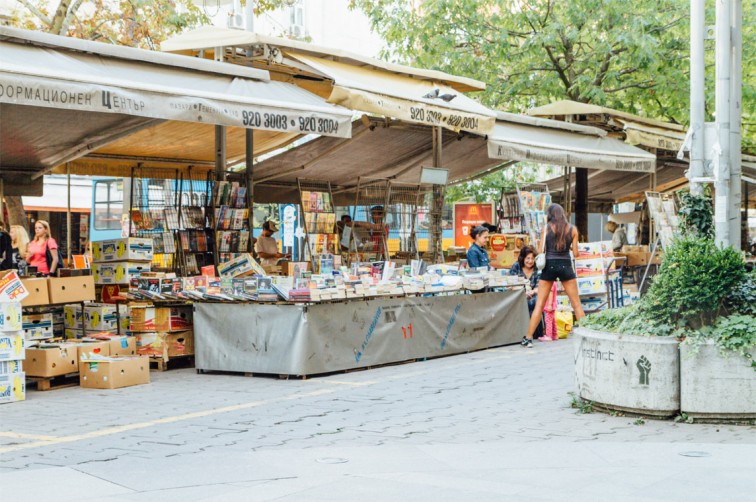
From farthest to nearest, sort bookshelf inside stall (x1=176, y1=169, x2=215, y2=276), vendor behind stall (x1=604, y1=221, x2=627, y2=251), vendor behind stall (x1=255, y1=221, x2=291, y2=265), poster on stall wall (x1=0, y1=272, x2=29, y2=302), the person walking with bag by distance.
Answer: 1. vendor behind stall (x1=604, y1=221, x2=627, y2=251)
2. vendor behind stall (x1=255, y1=221, x2=291, y2=265)
3. the person walking with bag
4. bookshelf inside stall (x1=176, y1=169, x2=215, y2=276)
5. poster on stall wall (x1=0, y1=272, x2=29, y2=302)

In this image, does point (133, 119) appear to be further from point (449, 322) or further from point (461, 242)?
point (461, 242)

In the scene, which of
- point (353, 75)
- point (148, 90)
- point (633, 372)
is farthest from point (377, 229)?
point (633, 372)

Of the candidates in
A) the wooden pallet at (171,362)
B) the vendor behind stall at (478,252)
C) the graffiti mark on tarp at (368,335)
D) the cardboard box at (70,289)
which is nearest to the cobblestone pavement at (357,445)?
the graffiti mark on tarp at (368,335)

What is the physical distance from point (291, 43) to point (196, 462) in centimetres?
710

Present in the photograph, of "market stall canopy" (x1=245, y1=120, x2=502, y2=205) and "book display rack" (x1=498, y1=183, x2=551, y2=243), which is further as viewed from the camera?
"book display rack" (x1=498, y1=183, x2=551, y2=243)

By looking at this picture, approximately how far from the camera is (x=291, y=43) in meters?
12.1

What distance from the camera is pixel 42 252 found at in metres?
15.3

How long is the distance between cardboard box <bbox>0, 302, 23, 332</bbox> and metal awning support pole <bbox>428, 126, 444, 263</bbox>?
7.43m

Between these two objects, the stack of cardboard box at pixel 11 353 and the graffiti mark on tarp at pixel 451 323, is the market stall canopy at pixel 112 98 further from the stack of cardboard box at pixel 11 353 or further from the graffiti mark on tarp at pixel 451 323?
the graffiti mark on tarp at pixel 451 323

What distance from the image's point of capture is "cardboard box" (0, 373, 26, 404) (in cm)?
881

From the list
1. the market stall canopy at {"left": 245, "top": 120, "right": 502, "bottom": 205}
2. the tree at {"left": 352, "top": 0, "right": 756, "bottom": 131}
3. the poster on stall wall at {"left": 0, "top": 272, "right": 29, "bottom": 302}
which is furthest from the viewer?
the tree at {"left": 352, "top": 0, "right": 756, "bottom": 131}

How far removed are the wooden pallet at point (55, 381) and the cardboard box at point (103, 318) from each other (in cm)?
96

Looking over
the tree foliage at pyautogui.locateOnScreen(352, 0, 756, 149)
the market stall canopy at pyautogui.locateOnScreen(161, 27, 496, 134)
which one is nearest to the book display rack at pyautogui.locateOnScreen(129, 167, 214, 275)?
the market stall canopy at pyautogui.locateOnScreen(161, 27, 496, 134)

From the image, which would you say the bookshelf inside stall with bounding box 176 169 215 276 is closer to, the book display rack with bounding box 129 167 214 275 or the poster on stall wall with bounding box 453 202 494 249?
the book display rack with bounding box 129 167 214 275
